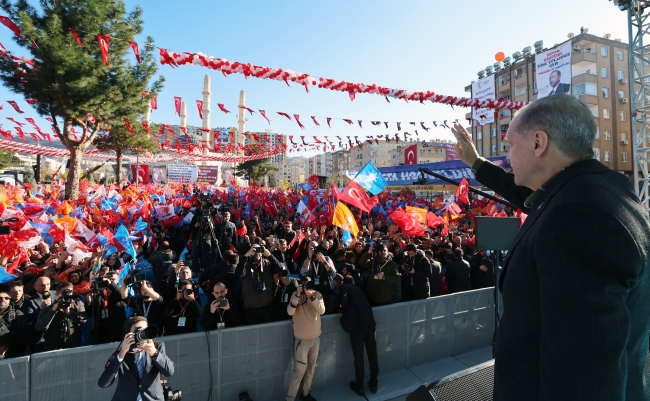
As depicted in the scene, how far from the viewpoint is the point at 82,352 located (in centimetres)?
404

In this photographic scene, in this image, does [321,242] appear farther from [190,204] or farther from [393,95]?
[190,204]

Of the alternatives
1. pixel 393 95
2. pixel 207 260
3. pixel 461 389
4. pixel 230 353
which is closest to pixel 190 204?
pixel 207 260

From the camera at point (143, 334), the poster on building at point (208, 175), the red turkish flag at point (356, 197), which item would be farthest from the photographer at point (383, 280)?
the poster on building at point (208, 175)

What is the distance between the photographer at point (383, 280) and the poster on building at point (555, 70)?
1270 inches

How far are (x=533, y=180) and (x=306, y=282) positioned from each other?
4050mm

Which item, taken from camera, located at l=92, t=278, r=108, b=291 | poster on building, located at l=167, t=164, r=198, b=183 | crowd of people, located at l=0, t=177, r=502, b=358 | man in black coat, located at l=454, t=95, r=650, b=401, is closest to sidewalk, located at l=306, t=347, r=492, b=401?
crowd of people, located at l=0, t=177, r=502, b=358

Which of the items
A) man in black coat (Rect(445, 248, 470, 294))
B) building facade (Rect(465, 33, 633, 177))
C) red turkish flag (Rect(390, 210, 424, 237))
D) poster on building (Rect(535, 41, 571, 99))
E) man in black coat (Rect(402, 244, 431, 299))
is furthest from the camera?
building facade (Rect(465, 33, 633, 177))

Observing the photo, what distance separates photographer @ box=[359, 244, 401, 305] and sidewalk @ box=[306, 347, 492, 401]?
1.17 meters

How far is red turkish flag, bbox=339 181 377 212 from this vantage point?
976cm

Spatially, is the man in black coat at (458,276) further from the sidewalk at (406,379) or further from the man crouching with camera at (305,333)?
the man crouching with camera at (305,333)

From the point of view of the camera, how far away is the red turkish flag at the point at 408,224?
970 cm

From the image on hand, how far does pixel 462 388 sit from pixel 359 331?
374 centimetres

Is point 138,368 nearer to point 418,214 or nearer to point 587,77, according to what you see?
point 418,214

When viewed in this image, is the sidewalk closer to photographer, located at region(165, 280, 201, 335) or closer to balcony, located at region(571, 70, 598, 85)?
→ photographer, located at region(165, 280, 201, 335)
